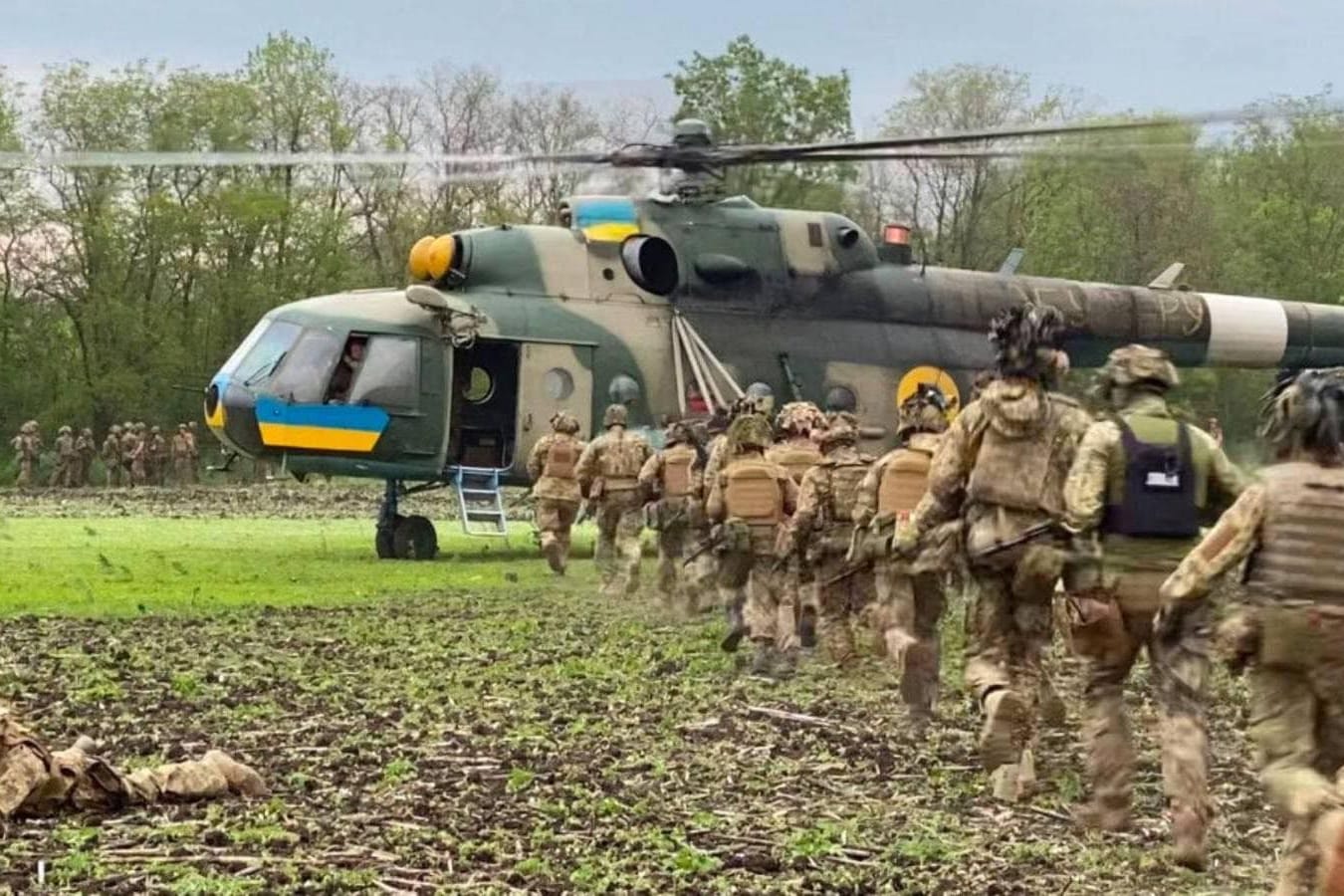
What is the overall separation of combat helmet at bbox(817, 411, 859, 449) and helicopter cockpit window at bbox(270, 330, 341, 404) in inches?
265

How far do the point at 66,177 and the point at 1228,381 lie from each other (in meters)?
34.6

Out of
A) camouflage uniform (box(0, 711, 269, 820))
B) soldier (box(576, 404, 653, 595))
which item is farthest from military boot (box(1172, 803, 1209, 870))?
soldier (box(576, 404, 653, 595))

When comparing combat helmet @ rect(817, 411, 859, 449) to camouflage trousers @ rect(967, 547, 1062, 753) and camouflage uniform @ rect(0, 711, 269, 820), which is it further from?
camouflage uniform @ rect(0, 711, 269, 820)

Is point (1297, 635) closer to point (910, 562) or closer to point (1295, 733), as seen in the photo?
point (1295, 733)

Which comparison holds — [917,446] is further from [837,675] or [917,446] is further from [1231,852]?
[1231,852]

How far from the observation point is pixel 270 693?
36.3 feet

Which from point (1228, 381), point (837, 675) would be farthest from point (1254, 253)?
point (837, 675)

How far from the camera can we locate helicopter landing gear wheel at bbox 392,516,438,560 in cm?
1997

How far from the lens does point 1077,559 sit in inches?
309

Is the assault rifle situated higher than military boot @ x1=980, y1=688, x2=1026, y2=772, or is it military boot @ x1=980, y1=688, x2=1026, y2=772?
the assault rifle

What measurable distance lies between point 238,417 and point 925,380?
22.7ft

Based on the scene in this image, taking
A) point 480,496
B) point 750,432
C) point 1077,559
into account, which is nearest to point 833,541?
point 750,432

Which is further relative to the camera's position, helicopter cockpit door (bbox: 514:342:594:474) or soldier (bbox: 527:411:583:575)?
helicopter cockpit door (bbox: 514:342:594:474)


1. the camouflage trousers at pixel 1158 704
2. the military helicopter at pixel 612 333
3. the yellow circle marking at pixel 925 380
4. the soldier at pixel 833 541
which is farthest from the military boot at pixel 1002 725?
the yellow circle marking at pixel 925 380
